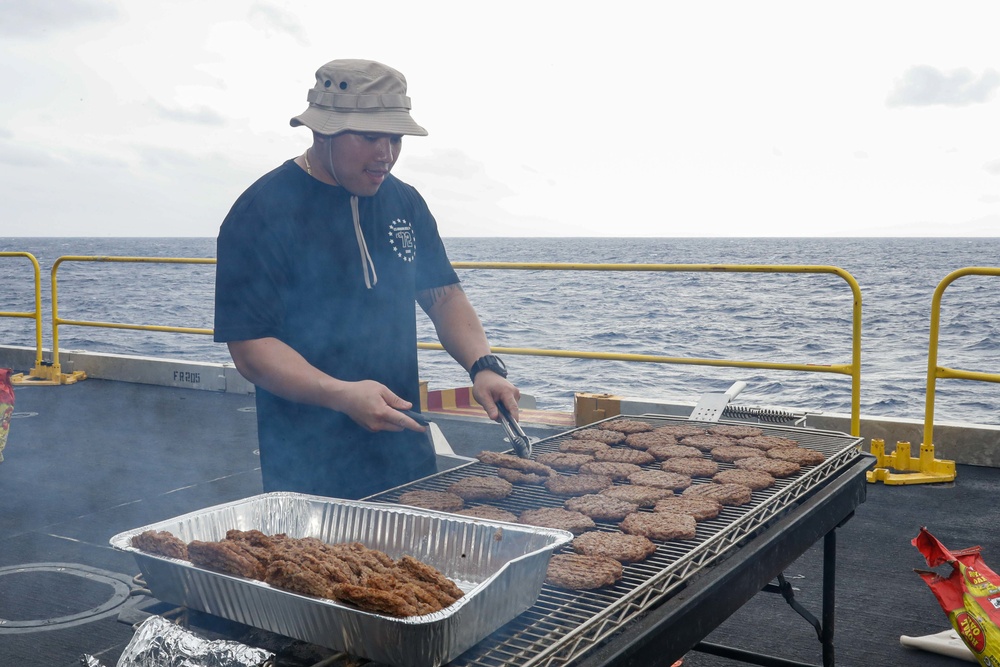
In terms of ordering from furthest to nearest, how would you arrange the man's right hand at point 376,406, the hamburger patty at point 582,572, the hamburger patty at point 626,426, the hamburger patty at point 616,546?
1. the hamburger patty at point 626,426
2. the man's right hand at point 376,406
3. the hamburger patty at point 616,546
4. the hamburger patty at point 582,572

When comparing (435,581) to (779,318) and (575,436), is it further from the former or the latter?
(779,318)

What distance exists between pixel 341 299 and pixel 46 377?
8125 millimetres

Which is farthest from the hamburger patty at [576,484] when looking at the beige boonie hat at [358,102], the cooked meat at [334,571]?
the beige boonie hat at [358,102]

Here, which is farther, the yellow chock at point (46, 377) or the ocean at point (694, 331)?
the ocean at point (694, 331)

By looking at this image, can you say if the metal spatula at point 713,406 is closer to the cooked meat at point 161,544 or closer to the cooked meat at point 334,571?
the cooked meat at point 334,571

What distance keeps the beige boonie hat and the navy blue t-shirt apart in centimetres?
22

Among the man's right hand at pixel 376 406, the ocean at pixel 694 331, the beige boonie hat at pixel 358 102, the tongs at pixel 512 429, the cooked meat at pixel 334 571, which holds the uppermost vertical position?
the beige boonie hat at pixel 358 102

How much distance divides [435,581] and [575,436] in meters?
1.64

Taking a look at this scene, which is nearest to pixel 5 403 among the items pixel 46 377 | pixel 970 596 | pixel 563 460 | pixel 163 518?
pixel 163 518

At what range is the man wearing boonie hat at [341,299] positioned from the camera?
2166 mm

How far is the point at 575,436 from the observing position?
3043mm

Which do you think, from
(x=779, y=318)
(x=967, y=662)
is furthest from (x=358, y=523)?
(x=779, y=318)

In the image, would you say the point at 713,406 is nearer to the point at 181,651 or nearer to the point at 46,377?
the point at 181,651

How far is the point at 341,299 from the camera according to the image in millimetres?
2443
